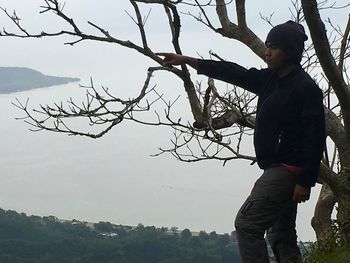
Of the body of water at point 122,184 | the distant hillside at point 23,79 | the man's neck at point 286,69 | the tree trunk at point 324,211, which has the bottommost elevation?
the tree trunk at point 324,211

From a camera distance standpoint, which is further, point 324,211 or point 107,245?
point 107,245

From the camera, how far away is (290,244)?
2.96 metres

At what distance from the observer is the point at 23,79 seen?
5428cm

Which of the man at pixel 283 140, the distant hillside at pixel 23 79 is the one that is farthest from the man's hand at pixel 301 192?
the distant hillside at pixel 23 79

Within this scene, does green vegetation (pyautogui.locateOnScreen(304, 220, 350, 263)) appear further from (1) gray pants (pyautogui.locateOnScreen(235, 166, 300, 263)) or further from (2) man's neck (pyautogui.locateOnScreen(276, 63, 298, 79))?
(2) man's neck (pyautogui.locateOnScreen(276, 63, 298, 79))

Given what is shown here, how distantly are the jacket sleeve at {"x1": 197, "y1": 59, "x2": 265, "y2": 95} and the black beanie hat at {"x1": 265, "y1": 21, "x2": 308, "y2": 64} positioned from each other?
0.83 feet

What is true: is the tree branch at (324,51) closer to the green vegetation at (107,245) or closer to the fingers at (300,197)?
the fingers at (300,197)

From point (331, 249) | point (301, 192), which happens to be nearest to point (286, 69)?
point (301, 192)

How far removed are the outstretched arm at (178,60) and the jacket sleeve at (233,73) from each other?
0.04m

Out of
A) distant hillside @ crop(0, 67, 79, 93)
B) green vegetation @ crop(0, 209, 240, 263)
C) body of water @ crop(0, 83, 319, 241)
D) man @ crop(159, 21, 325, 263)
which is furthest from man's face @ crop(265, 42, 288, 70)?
distant hillside @ crop(0, 67, 79, 93)

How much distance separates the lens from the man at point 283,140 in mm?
2455

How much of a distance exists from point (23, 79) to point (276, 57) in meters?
54.0

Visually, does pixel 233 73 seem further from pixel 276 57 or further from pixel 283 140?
pixel 283 140

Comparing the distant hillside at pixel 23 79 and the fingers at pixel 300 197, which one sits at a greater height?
the distant hillside at pixel 23 79
